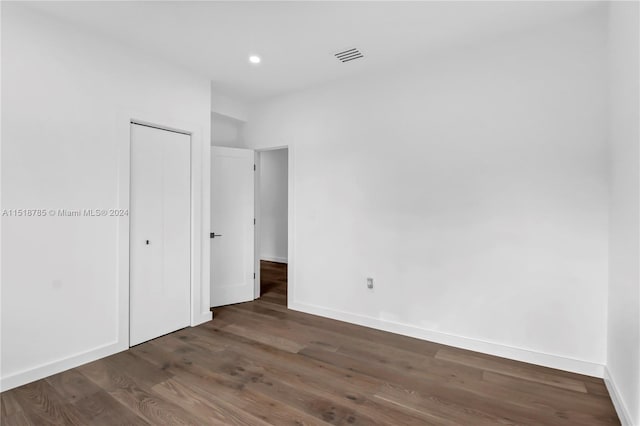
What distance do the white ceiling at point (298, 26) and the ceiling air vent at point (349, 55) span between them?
0.07 metres

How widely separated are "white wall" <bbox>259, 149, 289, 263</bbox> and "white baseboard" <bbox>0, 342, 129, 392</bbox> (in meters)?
4.87

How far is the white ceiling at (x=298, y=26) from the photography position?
2.51 m

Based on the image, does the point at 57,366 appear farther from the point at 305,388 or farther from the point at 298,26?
the point at 298,26

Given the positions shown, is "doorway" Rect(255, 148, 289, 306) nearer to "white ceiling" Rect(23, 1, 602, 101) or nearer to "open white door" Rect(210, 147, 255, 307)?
"open white door" Rect(210, 147, 255, 307)

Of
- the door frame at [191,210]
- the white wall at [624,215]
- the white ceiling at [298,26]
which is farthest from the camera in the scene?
the door frame at [191,210]

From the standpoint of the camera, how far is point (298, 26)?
277 centimetres

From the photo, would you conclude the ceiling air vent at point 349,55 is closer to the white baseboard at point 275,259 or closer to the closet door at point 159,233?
the closet door at point 159,233

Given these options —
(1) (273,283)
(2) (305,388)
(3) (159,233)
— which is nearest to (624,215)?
(2) (305,388)

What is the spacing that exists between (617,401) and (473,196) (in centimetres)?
181

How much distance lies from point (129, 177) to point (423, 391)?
10.7 feet

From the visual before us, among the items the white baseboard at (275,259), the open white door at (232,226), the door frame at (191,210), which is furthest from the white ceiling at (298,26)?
the white baseboard at (275,259)

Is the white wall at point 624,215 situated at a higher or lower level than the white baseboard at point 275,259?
higher

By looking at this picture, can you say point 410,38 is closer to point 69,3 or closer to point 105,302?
point 69,3

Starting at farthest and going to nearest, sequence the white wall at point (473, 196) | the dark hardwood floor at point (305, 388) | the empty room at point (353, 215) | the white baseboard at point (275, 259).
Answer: the white baseboard at point (275, 259), the white wall at point (473, 196), the empty room at point (353, 215), the dark hardwood floor at point (305, 388)
